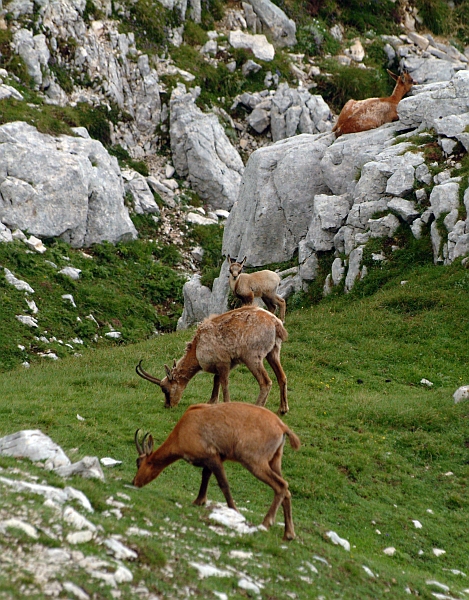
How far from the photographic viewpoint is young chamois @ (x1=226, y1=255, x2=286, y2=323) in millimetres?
23453

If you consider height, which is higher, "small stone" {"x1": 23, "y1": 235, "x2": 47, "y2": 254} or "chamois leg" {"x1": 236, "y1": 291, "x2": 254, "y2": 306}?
"chamois leg" {"x1": 236, "y1": 291, "x2": 254, "y2": 306}

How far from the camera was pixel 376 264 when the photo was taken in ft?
89.0

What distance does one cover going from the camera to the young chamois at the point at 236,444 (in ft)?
33.1

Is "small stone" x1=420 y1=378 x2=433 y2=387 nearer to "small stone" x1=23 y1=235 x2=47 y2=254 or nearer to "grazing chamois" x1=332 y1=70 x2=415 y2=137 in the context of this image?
"grazing chamois" x1=332 y1=70 x2=415 y2=137

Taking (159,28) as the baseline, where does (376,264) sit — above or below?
below

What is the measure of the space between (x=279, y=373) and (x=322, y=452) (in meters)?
2.27

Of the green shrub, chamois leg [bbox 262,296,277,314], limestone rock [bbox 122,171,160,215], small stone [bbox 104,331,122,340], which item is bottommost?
small stone [bbox 104,331,122,340]

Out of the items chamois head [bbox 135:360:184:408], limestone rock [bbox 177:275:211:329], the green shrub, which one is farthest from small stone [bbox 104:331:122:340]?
the green shrub

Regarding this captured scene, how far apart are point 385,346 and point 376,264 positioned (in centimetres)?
541

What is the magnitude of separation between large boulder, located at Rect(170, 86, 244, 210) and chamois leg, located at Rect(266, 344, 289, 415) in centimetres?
2974

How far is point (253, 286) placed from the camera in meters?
24.0

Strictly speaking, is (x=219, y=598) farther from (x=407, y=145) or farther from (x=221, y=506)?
(x=407, y=145)

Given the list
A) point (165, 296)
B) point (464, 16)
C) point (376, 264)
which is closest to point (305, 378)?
point (376, 264)

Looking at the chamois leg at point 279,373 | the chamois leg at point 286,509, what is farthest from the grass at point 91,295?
the chamois leg at point 286,509
